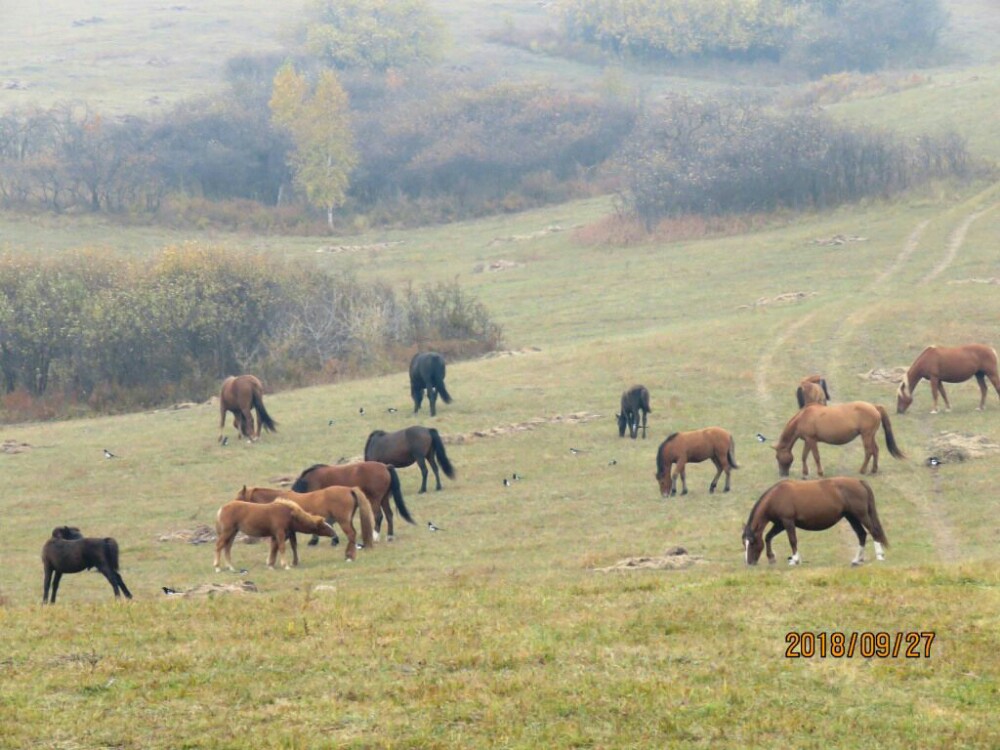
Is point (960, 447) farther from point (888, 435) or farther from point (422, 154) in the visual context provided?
point (422, 154)

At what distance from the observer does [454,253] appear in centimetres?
6919

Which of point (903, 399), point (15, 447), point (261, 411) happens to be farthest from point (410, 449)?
point (15, 447)

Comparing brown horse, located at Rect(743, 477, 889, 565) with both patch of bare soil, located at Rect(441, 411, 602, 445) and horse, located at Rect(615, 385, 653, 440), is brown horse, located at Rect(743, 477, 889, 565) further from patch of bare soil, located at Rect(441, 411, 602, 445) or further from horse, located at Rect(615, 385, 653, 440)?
patch of bare soil, located at Rect(441, 411, 602, 445)

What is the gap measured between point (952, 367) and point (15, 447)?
2246 centimetres

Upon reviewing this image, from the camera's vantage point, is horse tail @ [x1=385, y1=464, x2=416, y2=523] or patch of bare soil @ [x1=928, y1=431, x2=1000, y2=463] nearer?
horse tail @ [x1=385, y1=464, x2=416, y2=523]

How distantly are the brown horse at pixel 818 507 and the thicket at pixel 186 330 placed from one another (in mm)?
26342

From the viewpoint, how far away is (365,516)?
69.6 feet

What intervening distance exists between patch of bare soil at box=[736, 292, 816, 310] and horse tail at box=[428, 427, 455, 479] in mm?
22977

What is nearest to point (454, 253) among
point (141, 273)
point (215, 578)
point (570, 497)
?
point (141, 273)

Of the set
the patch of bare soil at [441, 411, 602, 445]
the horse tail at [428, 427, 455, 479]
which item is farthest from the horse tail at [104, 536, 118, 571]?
the patch of bare soil at [441, 411, 602, 445]

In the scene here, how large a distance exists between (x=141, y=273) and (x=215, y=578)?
2921 cm

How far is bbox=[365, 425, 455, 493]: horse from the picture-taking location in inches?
1008

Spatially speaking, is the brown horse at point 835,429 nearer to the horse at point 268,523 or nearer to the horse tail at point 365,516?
the horse tail at point 365,516

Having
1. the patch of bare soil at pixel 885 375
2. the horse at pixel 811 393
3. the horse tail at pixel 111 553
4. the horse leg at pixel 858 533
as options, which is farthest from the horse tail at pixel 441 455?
the patch of bare soil at pixel 885 375
